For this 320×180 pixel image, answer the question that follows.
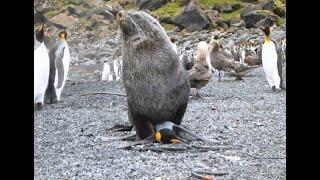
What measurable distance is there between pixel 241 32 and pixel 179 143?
2.76 meters

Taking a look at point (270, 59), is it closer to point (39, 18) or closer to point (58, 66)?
point (58, 66)

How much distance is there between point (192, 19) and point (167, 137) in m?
1.51

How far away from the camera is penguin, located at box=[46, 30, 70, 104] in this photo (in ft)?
13.1

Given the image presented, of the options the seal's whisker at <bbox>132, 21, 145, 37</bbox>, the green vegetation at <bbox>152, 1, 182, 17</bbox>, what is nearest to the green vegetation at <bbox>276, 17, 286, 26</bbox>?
the green vegetation at <bbox>152, 1, 182, 17</bbox>

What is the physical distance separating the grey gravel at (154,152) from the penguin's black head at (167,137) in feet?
0.37

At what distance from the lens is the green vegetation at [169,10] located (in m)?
3.50

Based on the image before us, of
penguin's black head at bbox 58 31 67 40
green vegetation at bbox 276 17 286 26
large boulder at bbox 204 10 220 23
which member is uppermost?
large boulder at bbox 204 10 220 23

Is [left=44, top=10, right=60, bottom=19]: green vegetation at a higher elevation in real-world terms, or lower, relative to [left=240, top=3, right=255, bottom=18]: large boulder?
lower

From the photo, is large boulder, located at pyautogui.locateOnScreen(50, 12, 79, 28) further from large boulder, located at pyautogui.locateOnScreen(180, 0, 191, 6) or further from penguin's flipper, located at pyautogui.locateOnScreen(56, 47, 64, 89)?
large boulder, located at pyautogui.locateOnScreen(180, 0, 191, 6)

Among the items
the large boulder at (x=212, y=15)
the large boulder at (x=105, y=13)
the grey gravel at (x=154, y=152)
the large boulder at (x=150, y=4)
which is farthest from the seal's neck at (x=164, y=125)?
the large boulder at (x=212, y=15)

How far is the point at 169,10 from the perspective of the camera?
3623 millimetres

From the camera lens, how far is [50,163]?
2729mm

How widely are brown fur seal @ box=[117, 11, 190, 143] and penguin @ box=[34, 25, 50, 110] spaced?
76 cm
